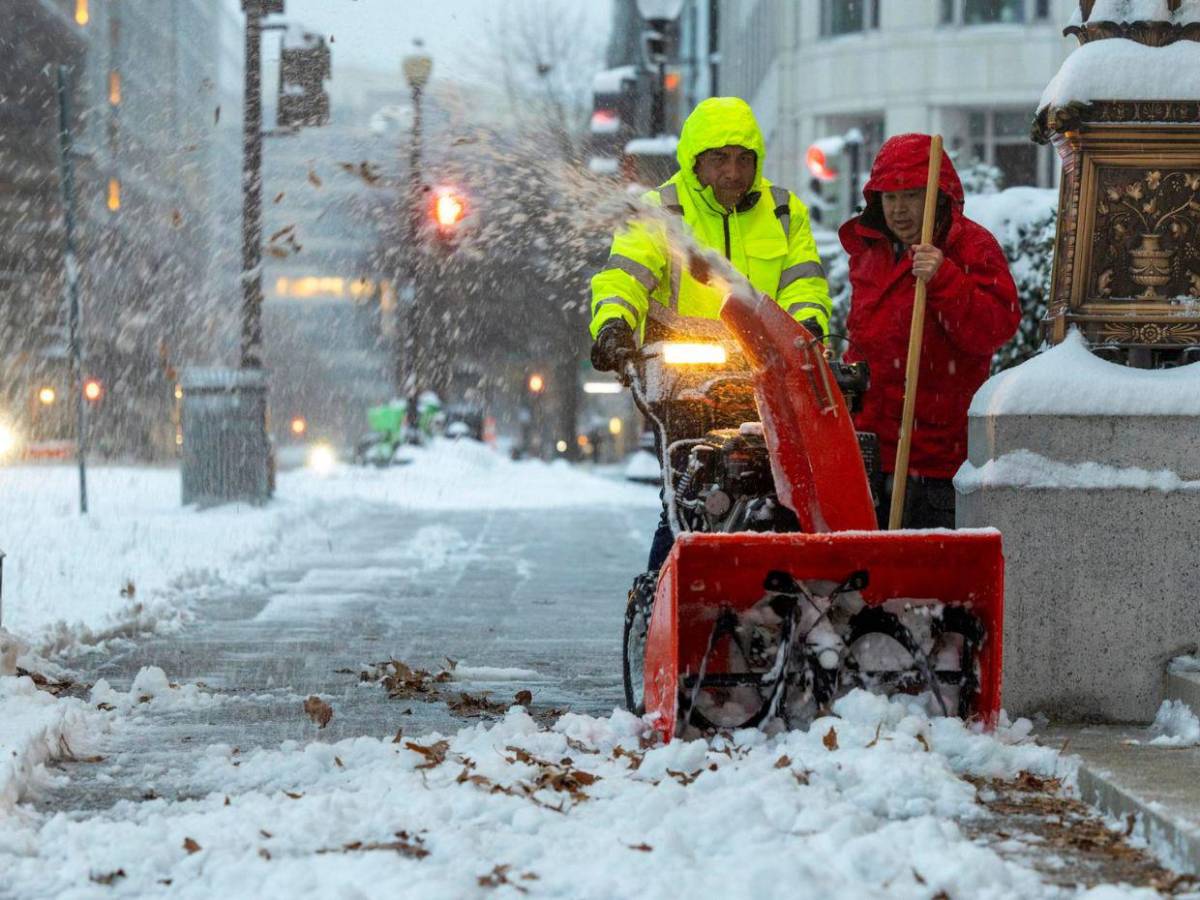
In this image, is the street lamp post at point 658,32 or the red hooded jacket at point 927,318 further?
the street lamp post at point 658,32

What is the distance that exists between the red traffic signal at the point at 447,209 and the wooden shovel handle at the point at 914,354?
17756 mm

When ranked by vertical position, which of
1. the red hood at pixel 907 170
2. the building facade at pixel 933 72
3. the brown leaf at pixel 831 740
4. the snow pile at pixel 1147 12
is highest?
the building facade at pixel 933 72

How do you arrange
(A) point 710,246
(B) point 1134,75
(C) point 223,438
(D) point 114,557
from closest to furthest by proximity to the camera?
(A) point 710,246 < (B) point 1134,75 < (D) point 114,557 < (C) point 223,438

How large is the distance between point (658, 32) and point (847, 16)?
60.1 feet

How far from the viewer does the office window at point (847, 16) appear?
37312 mm

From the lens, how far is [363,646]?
29.9ft

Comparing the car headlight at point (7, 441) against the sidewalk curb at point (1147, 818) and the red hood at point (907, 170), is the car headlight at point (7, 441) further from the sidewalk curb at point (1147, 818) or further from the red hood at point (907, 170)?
the sidewalk curb at point (1147, 818)

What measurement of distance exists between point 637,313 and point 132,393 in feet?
196

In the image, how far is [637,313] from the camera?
6371 millimetres

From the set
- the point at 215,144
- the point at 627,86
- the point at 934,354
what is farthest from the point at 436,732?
the point at 215,144

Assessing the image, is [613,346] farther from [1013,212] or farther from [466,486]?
[466,486]

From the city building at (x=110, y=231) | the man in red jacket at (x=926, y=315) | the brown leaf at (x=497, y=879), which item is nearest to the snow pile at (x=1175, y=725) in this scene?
the man in red jacket at (x=926, y=315)

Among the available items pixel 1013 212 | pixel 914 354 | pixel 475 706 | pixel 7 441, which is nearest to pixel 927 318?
pixel 914 354

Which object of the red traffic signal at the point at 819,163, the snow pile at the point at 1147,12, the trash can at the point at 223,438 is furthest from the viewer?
the red traffic signal at the point at 819,163
